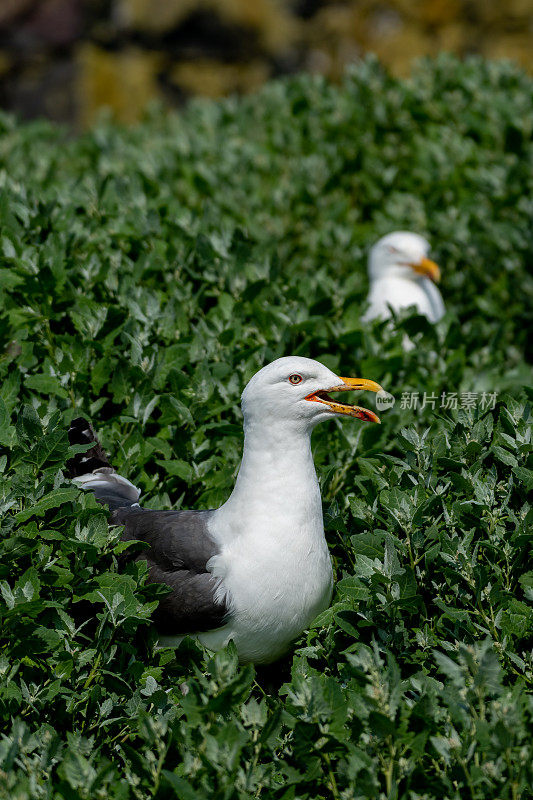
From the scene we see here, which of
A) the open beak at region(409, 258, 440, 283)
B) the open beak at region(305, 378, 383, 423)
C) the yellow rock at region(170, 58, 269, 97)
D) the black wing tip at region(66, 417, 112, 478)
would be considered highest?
the open beak at region(305, 378, 383, 423)

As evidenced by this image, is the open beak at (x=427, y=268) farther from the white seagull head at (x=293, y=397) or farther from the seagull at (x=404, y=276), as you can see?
the white seagull head at (x=293, y=397)

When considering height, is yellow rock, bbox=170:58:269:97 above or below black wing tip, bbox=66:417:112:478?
below

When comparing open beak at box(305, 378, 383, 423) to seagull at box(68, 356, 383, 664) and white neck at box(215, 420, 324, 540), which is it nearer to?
seagull at box(68, 356, 383, 664)

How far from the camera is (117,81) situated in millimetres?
12727

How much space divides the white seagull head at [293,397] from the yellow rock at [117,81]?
984cm

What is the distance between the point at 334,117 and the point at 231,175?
129 cm

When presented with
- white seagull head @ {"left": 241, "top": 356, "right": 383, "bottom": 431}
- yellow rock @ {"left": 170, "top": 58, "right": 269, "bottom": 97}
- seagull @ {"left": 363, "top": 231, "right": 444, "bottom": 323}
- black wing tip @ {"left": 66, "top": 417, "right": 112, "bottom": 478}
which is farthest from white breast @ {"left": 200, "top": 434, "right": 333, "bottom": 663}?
yellow rock @ {"left": 170, "top": 58, "right": 269, "bottom": 97}

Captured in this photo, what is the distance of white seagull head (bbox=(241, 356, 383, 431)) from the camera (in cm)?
349

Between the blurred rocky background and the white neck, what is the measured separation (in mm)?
9638

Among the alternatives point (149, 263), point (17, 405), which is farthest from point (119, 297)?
point (17, 405)

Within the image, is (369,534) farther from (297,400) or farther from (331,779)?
(331,779)

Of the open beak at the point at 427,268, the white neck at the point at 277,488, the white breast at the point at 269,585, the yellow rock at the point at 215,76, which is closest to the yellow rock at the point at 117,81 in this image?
the yellow rock at the point at 215,76

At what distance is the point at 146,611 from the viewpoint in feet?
10.9

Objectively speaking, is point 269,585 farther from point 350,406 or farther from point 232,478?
point 232,478
